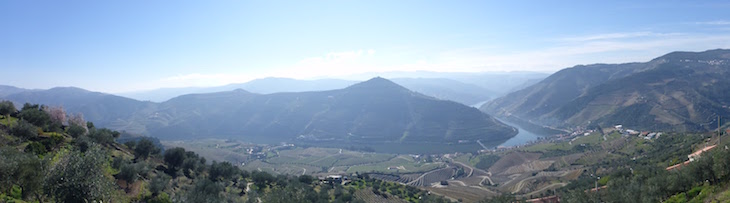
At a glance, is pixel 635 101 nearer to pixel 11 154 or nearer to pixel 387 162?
pixel 387 162

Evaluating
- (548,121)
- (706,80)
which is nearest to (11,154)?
(548,121)

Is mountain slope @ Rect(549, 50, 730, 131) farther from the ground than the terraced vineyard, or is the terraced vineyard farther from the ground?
mountain slope @ Rect(549, 50, 730, 131)

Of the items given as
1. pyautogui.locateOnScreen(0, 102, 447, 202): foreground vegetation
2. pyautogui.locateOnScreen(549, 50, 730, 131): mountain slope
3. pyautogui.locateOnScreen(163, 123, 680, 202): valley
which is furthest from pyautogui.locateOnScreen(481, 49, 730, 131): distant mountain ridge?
pyautogui.locateOnScreen(0, 102, 447, 202): foreground vegetation

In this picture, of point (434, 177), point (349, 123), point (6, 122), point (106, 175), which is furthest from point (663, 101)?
point (6, 122)

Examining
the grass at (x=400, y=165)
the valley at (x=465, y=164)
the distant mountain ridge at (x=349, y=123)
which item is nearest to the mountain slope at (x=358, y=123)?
the distant mountain ridge at (x=349, y=123)

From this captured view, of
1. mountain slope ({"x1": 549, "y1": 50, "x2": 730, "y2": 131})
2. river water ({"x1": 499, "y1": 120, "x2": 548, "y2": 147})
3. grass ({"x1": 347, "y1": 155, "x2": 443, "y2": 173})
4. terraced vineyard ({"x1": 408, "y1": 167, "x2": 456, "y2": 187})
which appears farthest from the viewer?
river water ({"x1": 499, "y1": 120, "x2": 548, "y2": 147})

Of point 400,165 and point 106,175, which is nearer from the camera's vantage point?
point 106,175

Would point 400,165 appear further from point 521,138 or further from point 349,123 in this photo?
point 349,123

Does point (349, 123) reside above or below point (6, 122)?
below

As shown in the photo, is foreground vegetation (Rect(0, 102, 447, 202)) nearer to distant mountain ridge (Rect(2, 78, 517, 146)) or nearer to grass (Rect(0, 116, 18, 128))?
grass (Rect(0, 116, 18, 128))
